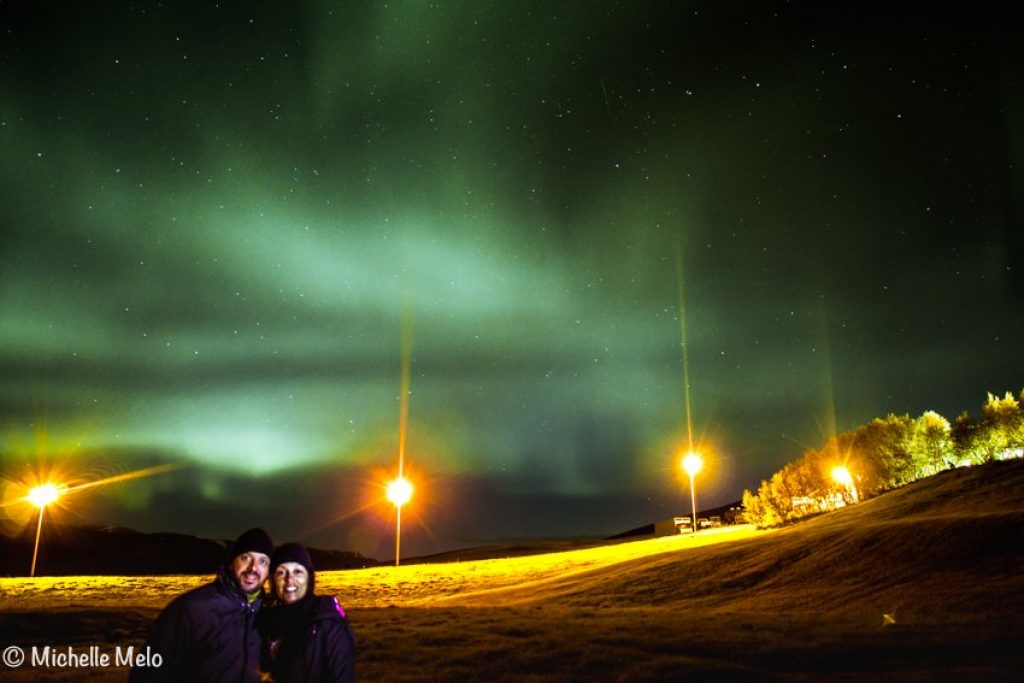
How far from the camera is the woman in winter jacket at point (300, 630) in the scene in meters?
6.19

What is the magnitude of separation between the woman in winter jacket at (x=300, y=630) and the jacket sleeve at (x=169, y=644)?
2.55 feet

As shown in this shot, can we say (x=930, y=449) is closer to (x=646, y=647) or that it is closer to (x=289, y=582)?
(x=646, y=647)

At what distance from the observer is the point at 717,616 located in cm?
2025

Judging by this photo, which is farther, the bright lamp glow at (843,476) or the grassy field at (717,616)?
the bright lamp glow at (843,476)

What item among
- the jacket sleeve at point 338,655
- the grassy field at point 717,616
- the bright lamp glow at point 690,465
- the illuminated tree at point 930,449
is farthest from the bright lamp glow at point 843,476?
the jacket sleeve at point 338,655

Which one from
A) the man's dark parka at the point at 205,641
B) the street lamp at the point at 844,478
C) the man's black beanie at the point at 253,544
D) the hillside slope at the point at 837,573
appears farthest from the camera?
the street lamp at the point at 844,478

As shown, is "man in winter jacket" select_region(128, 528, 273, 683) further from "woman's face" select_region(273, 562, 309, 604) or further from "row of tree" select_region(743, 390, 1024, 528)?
"row of tree" select_region(743, 390, 1024, 528)

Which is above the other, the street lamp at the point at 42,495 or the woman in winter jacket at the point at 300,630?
the street lamp at the point at 42,495

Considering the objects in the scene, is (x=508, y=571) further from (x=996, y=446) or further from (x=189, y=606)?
(x=996, y=446)

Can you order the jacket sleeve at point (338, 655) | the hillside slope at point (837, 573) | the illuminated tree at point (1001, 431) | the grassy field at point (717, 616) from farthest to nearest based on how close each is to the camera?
the illuminated tree at point (1001, 431), the hillside slope at point (837, 573), the grassy field at point (717, 616), the jacket sleeve at point (338, 655)

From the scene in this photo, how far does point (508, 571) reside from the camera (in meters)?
51.2

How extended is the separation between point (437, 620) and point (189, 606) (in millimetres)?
15311

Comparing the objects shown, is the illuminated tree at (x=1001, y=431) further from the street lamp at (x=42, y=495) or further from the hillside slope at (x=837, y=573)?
the street lamp at (x=42, y=495)

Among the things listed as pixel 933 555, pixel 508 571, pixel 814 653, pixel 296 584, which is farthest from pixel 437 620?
pixel 508 571
